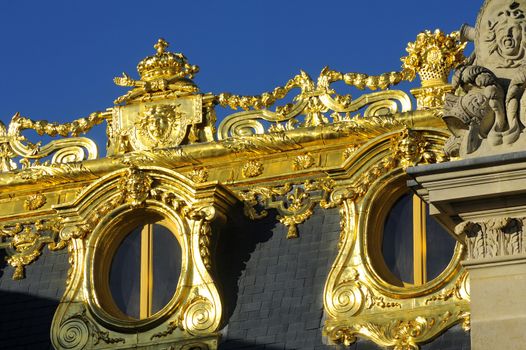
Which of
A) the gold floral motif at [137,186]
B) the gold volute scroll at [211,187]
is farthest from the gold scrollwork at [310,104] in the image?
the gold floral motif at [137,186]

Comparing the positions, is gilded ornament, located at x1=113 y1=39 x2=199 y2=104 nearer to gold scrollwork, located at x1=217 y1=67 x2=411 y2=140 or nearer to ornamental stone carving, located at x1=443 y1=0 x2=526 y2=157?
gold scrollwork, located at x1=217 y1=67 x2=411 y2=140

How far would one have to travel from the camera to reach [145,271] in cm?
3378

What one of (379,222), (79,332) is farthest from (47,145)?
(379,222)

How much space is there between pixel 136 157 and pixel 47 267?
2131 millimetres

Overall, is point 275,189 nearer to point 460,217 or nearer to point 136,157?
point 136,157

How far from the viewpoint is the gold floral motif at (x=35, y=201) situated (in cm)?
3531

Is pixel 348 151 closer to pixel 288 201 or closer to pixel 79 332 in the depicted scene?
pixel 288 201

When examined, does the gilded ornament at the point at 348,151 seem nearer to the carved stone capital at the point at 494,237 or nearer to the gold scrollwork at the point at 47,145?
the gold scrollwork at the point at 47,145

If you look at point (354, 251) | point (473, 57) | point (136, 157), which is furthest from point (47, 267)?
point (473, 57)

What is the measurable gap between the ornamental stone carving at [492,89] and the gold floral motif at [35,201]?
1044 centimetres

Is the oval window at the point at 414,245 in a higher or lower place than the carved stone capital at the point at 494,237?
higher

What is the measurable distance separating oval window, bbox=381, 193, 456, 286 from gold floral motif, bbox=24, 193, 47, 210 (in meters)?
5.50

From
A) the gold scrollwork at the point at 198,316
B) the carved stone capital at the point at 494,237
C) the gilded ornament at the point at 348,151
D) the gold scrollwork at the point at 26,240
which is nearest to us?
the carved stone capital at the point at 494,237

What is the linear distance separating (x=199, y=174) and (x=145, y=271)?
60.3 inches
